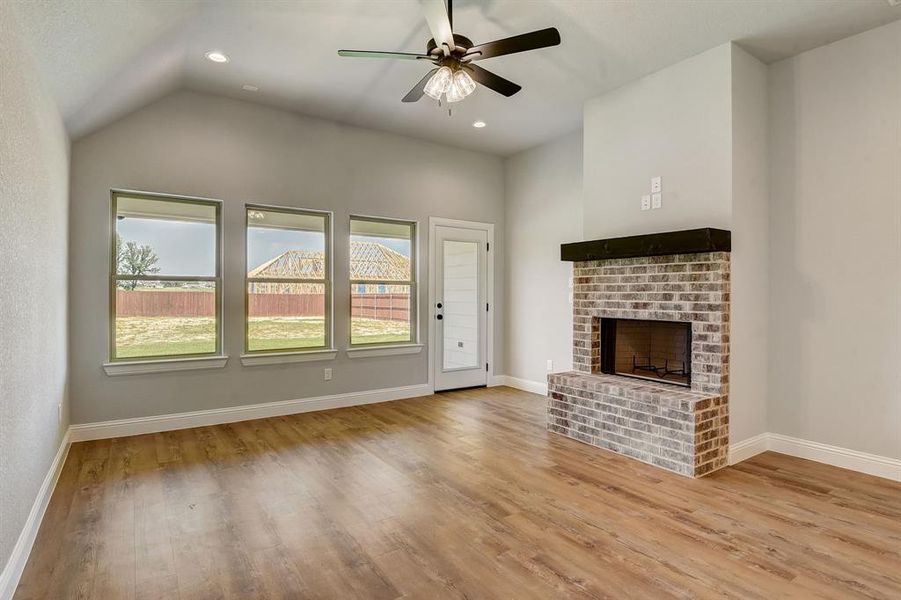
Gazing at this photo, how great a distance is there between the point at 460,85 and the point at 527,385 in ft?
13.1

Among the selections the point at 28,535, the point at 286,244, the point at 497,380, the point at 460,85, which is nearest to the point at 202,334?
the point at 286,244

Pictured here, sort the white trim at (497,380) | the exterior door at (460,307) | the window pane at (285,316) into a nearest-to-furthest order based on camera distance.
Answer: the window pane at (285,316)
the exterior door at (460,307)
the white trim at (497,380)

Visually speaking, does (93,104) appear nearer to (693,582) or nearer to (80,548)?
(80,548)

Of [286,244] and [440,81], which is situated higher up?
[440,81]

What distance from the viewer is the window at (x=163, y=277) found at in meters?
4.05

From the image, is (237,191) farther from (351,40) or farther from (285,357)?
(351,40)

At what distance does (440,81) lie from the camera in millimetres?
2895

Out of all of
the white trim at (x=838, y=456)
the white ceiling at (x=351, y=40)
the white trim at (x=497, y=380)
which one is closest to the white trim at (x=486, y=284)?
the white trim at (x=497, y=380)

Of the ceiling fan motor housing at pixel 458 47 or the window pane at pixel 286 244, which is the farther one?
the window pane at pixel 286 244

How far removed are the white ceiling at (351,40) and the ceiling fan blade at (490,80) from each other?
0.44m

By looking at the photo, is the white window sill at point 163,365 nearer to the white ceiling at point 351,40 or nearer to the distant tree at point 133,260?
the distant tree at point 133,260

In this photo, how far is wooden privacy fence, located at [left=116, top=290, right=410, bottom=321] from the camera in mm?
4121

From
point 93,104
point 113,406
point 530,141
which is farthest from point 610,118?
point 113,406

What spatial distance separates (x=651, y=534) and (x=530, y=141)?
179 inches
